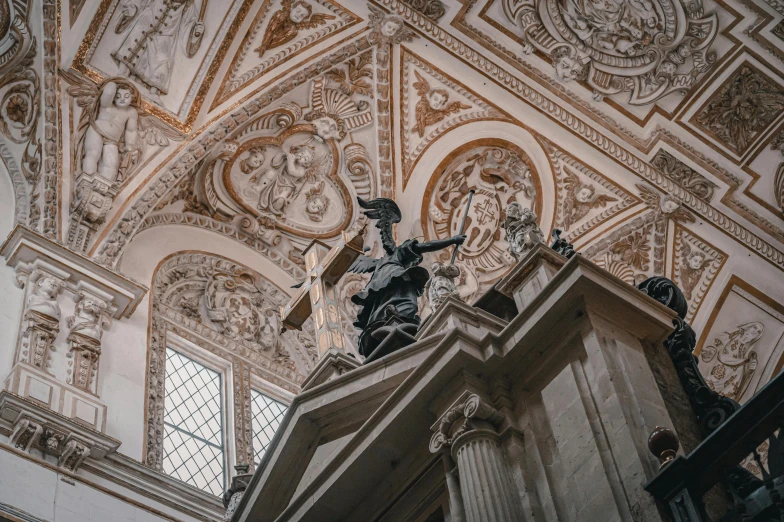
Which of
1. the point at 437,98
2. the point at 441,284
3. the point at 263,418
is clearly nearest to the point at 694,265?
the point at 437,98

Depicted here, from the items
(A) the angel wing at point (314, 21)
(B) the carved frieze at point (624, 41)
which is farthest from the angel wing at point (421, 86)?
(A) the angel wing at point (314, 21)

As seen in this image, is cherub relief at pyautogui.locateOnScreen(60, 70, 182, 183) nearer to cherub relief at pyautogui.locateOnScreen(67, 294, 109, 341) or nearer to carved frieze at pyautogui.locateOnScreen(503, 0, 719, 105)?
cherub relief at pyautogui.locateOnScreen(67, 294, 109, 341)

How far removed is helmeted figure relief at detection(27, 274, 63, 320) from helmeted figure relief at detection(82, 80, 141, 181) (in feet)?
5.59

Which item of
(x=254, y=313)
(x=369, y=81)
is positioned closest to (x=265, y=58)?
(x=369, y=81)

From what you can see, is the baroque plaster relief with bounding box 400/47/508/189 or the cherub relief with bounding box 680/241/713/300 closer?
the baroque plaster relief with bounding box 400/47/508/189

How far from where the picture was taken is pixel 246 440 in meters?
10.8

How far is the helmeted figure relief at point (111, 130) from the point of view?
11812 millimetres

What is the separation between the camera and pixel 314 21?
42.7ft

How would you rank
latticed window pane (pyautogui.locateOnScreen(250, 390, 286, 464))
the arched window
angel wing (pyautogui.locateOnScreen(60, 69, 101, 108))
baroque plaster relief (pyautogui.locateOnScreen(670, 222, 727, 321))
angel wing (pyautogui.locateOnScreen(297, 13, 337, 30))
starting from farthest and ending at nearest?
baroque plaster relief (pyautogui.locateOnScreen(670, 222, 727, 321)) → angel wing (pyautogui.locateOnScreen(297, 13, 337, 30)) → angel wing (pyautogui.locateOnScreen(60, 69, 101, 108)) → latticed window pane (pyautogui.locateOnScreen(250, 390, 286, 464)) → the arched window

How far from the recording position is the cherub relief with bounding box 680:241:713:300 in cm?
1460

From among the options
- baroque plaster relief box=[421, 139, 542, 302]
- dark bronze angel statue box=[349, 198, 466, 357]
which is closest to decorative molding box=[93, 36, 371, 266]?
baroque plaster relief box=[421, 139, 542, 302]

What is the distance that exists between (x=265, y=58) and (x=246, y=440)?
14.7ft

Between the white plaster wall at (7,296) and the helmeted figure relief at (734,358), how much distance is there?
856 cm

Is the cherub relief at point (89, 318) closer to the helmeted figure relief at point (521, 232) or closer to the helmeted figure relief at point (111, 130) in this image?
the helmeted figure relief at point (111, 130)
